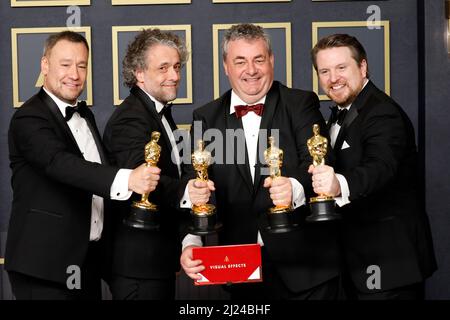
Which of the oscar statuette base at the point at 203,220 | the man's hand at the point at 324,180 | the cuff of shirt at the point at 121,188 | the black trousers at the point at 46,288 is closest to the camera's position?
the man's hand at the point at 324,180

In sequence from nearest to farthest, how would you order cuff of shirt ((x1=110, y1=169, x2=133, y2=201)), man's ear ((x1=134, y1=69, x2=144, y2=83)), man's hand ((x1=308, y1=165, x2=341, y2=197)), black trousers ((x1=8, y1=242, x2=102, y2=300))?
1. man's hand ((x1=308, y1=165, x2=341, y2=197))
2. cuff of shirt ((x1=110, y1=169, x2=133, y2=201))
3. black trousers ((x1=8, y1=242, x2=102, y2=300))
4. man's ear ((x1=134, y1=69, x2=144, y2=83))

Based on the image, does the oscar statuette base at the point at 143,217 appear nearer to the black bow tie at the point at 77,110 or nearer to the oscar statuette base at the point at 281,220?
the oscar statuette base at the point at 281,220

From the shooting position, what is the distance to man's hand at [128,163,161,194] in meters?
2.52

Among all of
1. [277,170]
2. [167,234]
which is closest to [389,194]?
[277,170]

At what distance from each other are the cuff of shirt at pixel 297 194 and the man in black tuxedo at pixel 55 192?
A: 70 centimetres

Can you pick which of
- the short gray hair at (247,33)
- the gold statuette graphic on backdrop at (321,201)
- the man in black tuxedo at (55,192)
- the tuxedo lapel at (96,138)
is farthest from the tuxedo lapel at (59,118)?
the gold statuette graphic on backdrop at (321,201)

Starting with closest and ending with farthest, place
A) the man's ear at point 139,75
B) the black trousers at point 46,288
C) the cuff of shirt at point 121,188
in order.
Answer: the cuff of shirt at point 121,188
the black trousers at point 46,288
the man's ear at point 139,75

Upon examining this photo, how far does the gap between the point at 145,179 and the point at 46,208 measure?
58 centimetres

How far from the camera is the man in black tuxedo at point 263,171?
2.71 metres

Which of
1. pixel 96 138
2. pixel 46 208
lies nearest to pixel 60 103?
pixel 96 138

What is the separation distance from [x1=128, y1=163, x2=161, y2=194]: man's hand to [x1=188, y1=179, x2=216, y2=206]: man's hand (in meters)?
0.14

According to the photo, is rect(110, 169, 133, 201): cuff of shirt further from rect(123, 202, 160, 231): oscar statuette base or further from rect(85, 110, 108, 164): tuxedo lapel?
rect(85, 110, 108, 164): tuxedo lapel

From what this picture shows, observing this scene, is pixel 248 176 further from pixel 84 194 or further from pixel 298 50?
pixel 298 50

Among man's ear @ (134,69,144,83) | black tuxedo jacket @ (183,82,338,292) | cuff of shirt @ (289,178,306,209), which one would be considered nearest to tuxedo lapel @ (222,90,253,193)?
black tuxedo jacket @ (183,82,338,292)
